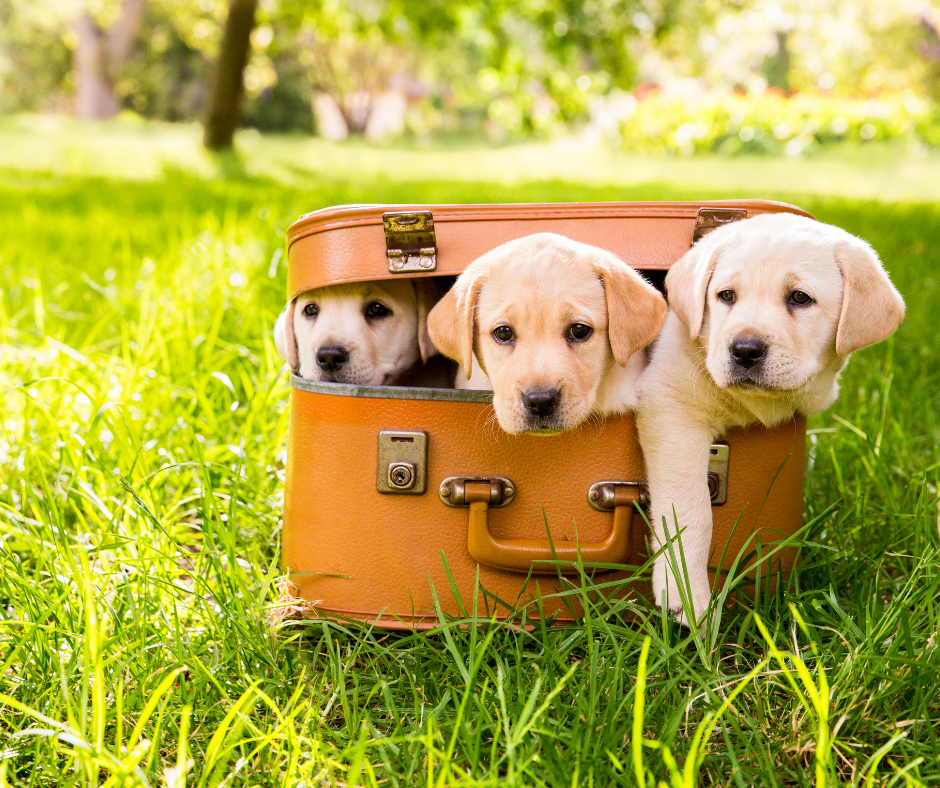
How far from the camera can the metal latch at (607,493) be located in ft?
6.74

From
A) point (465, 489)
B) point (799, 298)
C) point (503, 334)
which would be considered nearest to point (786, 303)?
point (799, 298)

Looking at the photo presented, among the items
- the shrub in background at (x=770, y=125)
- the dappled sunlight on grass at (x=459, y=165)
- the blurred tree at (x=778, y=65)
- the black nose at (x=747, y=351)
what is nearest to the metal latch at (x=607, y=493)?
the black nose at (x=747, y=351)

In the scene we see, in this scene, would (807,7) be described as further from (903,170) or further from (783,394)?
(783,394)

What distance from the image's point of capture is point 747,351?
6.15 ft

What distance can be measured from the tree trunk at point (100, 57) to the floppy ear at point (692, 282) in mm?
29371

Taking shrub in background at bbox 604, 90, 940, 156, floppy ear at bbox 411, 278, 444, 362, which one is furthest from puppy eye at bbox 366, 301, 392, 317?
shrub in background at bbox 604, 90, 940, 156

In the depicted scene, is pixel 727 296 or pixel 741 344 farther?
pixel 727 296

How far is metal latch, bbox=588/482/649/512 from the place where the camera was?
205 cm

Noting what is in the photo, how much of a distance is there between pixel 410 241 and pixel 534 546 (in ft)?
2.91

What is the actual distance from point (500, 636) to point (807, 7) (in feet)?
108

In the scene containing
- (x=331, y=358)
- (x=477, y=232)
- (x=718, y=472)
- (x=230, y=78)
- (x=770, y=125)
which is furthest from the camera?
(x=770, y=125)

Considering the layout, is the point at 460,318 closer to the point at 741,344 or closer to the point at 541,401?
the point at 541,401

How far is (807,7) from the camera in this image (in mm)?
28594

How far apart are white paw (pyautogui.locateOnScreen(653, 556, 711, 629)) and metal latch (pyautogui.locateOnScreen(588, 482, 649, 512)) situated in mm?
175
